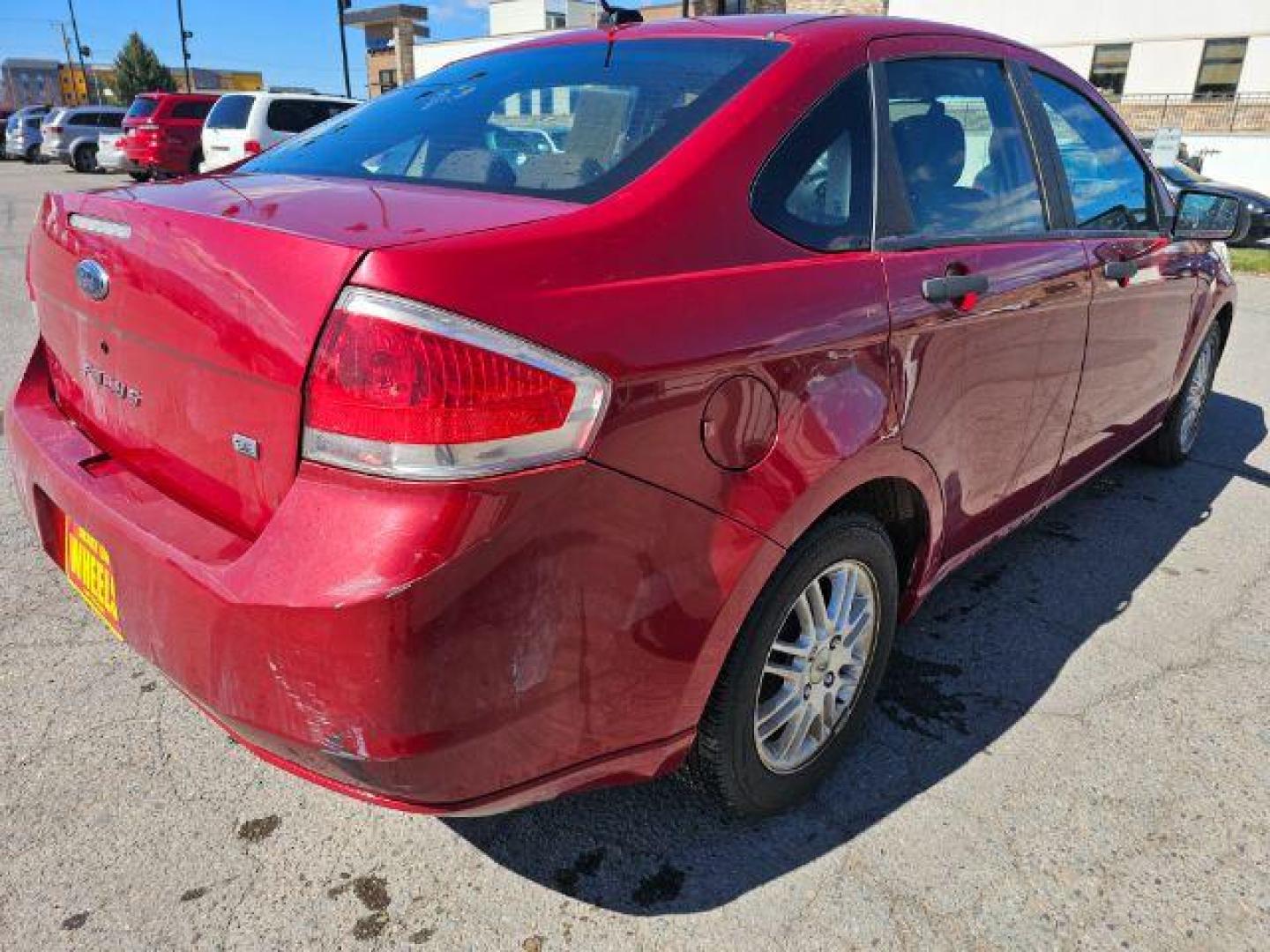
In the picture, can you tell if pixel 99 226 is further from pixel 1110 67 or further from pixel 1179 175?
pixel 1110 67

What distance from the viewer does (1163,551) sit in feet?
12.0

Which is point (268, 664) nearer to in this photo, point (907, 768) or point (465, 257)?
point (465, 257)

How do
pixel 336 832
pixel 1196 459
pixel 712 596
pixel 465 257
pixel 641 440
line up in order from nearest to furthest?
pixel 465 257
pixel 641 440
pixel 712 596
pixel 336 832
pixel 1196 459

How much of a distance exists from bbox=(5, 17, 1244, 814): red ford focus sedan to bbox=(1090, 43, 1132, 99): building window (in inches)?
1459

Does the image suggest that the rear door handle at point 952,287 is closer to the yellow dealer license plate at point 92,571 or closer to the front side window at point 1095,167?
the front side window at point 1095,167

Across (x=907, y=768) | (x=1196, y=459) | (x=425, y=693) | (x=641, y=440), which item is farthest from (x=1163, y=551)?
(x=425, y=693)

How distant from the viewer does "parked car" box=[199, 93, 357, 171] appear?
574 inches

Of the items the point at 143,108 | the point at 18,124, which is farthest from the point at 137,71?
the point at 143,108

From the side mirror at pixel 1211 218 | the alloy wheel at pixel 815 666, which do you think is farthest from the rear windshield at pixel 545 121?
the side mirror at pixel 1211 218

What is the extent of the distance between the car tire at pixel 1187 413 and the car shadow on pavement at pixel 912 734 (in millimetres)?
417

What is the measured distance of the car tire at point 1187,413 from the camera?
14.2 feet

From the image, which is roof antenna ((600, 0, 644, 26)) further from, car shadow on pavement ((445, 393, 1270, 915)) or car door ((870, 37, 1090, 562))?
car shadow on pavement ((445, 393, 1270, 915))

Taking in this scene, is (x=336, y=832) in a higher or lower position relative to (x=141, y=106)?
lower

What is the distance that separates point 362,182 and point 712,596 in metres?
1.11
